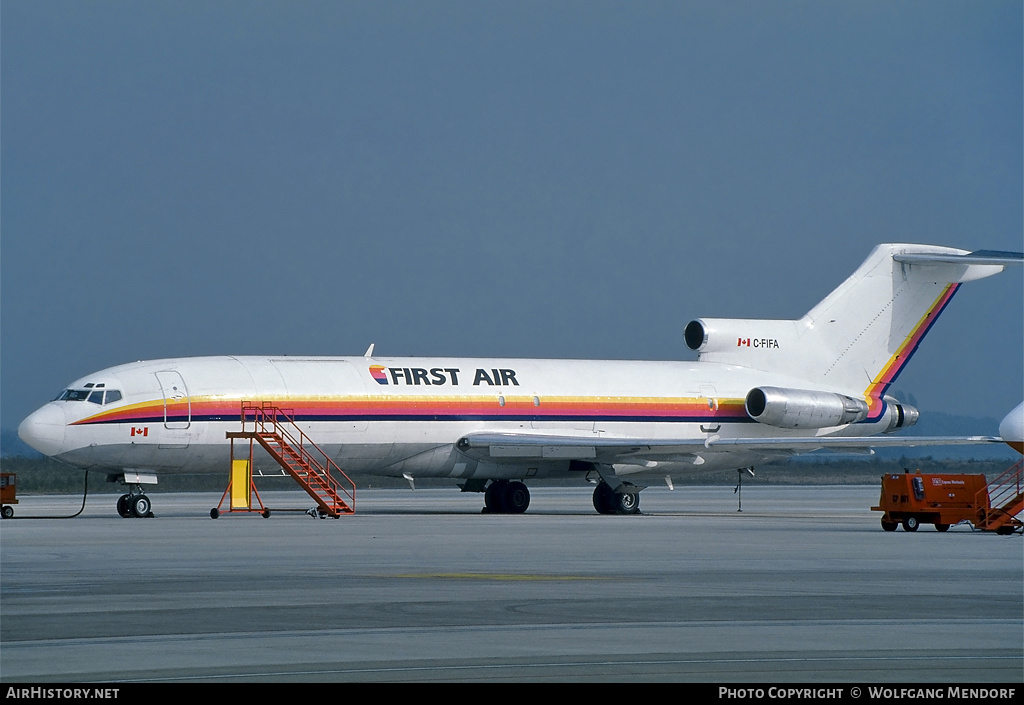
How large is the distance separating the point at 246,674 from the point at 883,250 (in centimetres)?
3860

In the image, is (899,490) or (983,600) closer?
(983,600)

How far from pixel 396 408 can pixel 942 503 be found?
48.1ft


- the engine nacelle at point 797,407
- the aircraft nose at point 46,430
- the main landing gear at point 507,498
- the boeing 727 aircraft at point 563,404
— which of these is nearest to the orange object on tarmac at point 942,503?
the boeing 727 aircraft at point 563,404

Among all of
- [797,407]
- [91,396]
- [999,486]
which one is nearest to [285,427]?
[91,396]

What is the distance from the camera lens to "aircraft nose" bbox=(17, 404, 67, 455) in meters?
34.4

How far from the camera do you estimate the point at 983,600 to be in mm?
14875

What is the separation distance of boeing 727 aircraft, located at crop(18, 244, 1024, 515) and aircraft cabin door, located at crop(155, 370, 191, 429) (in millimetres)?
35

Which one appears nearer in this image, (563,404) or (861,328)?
(563,404)

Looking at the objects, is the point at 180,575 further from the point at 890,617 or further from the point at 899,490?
the point at 899,490

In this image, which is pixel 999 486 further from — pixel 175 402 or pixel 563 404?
pixel 175 402

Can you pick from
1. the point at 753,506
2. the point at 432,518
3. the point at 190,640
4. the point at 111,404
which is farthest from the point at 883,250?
the point at 190,640

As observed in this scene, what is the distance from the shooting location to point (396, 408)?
38062 mm

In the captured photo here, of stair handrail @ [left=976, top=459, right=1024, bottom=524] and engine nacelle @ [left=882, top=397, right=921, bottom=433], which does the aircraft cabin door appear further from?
engine nacelle @ [left=882, top=397, right=921, bottom=433]
